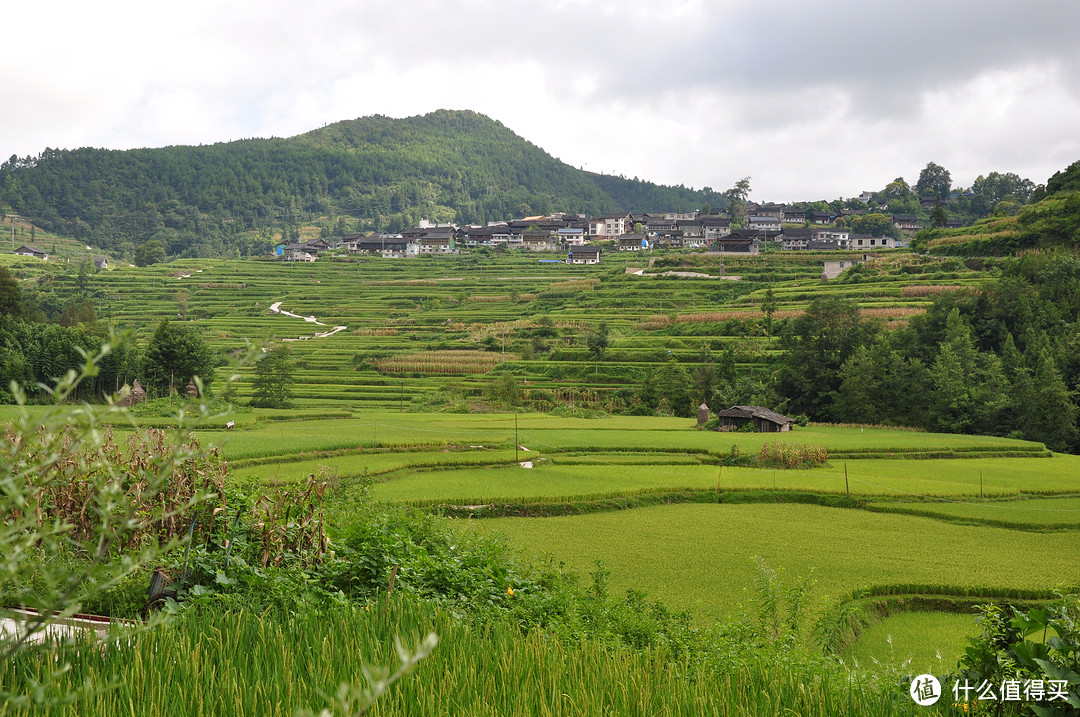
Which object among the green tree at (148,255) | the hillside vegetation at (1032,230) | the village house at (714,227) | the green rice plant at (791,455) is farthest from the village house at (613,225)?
the green rice plant at (791,455)

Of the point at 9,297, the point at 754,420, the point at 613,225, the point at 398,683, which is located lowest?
the point at 754,420

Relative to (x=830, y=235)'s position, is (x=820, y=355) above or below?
below

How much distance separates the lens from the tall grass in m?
3.34

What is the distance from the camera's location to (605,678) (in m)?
4.04

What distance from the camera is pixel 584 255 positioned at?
76.8m

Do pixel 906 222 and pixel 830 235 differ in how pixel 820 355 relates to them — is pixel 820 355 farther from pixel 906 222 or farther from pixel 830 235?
pixel 906 222

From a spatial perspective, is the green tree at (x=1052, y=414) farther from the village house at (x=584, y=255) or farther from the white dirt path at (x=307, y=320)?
the village house at (x=584, y=255)

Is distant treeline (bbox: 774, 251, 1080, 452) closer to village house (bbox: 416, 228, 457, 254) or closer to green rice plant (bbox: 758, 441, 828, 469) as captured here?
green rice plant (bbox: 758, 441, 828, 469)

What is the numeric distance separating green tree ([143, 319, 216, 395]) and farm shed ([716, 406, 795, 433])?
21.8 m

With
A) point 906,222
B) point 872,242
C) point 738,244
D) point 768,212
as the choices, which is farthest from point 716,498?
point 768,212

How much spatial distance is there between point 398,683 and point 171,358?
32.2 meters

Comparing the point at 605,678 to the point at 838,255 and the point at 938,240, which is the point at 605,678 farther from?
the point at 838,255

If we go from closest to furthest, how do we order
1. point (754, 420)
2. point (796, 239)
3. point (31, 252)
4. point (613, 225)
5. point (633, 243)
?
point (754, 420) → point (796, 239) → point (31, 252) → point (633, 243) → point (613, 225)

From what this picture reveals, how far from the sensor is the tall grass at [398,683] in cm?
334
